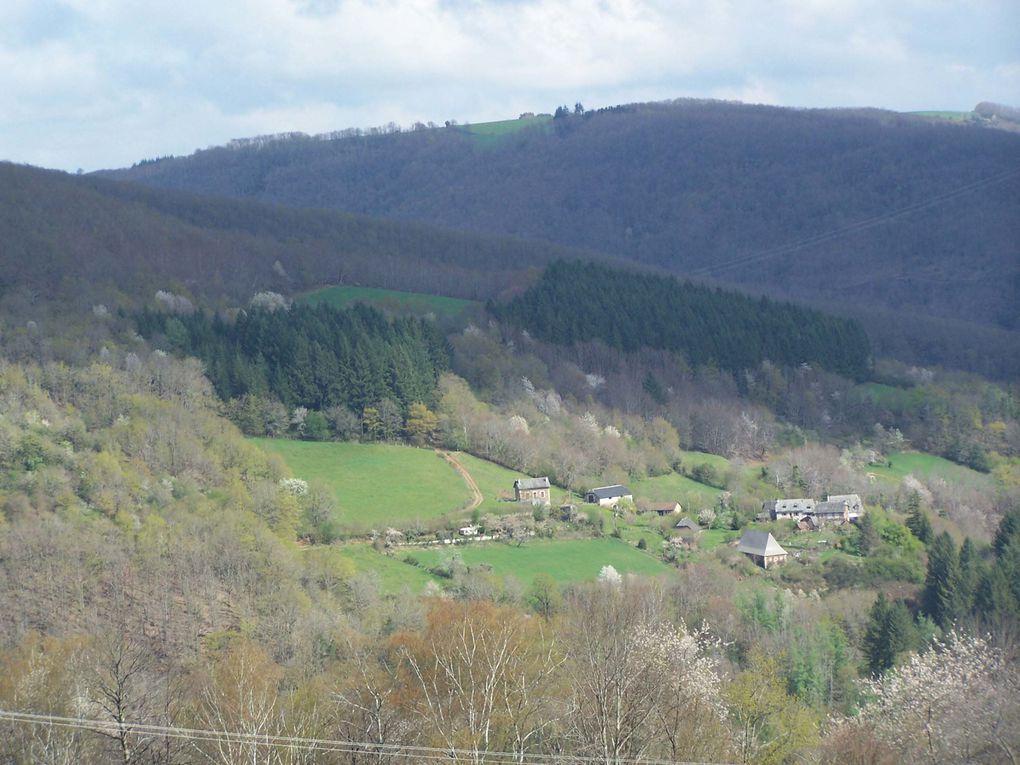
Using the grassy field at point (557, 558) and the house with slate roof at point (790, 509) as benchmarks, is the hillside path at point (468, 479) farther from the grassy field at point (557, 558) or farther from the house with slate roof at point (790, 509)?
the house with slate roof at point (790, 509)

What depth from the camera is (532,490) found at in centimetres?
6494

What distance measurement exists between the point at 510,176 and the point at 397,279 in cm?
9967

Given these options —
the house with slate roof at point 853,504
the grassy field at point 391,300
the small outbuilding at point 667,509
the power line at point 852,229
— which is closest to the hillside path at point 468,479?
the small outbuilding at point 667,509

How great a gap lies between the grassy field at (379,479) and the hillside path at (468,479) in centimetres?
28

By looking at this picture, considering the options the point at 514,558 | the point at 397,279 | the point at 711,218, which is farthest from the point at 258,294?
the point at 711,218

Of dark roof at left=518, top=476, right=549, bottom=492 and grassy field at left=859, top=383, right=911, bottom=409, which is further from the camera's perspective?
grassy field at left=859, top=383, right=911, bottom=409

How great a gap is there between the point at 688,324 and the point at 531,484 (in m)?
34.3

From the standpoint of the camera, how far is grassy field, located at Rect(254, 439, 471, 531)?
194 feet

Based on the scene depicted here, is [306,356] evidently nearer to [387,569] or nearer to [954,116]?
[387,569]

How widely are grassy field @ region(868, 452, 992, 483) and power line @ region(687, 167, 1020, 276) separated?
268 ft

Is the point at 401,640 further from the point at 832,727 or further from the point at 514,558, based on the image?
the point at 514,558

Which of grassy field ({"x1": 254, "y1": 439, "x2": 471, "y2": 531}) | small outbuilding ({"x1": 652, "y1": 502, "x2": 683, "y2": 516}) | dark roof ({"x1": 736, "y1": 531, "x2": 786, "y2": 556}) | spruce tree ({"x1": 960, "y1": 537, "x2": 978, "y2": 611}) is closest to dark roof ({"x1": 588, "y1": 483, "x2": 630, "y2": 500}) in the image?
small outbuilding ({"x1": 652, "y1": 502, "x2": 683, "y2": 516})

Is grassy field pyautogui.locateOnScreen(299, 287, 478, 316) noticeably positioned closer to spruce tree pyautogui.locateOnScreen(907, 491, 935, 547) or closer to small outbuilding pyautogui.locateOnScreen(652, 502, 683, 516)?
small outbuilding pyautogui.locateOnScreen(652, 502, 683, 516)

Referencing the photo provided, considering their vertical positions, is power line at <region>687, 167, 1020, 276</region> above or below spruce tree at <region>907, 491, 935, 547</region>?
above
